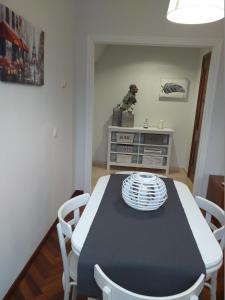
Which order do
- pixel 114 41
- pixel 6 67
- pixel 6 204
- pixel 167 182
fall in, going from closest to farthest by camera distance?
pixel 6 67 < pixel 6 204 < pixel 167 182 < pixel 114 41

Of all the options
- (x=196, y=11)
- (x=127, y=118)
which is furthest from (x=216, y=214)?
(x=127, y=118)

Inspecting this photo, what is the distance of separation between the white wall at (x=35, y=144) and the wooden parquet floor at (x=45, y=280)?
10cm

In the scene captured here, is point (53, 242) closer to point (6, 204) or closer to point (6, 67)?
point (6, 204)

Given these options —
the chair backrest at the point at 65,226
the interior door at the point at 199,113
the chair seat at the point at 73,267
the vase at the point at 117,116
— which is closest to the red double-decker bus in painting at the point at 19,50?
the chair backrest at the point at 65,226

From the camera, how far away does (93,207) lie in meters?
1.42

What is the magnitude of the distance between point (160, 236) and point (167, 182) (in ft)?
2.58

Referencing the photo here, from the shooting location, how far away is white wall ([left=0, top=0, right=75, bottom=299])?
150cm

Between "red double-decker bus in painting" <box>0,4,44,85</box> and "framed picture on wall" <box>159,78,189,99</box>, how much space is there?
2.86m

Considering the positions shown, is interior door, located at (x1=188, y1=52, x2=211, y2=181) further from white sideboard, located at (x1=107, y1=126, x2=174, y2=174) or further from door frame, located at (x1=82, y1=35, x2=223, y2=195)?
door frame, located at (x1=82, y1=35, x2=223, y2=195)

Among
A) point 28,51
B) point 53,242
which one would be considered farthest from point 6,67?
point 53,242

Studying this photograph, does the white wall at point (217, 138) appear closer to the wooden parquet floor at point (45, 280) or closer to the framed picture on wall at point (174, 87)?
the wooden parquet floor at point (45, 280)

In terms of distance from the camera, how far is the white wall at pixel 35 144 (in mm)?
1499

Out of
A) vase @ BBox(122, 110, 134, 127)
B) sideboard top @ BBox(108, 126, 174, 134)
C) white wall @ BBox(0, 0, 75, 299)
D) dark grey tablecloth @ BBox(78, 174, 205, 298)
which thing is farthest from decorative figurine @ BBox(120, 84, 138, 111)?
dark grey tablecloth @ BBox(78, 174, 205, 298)

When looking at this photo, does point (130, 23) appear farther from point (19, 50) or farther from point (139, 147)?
point (139, 147)
